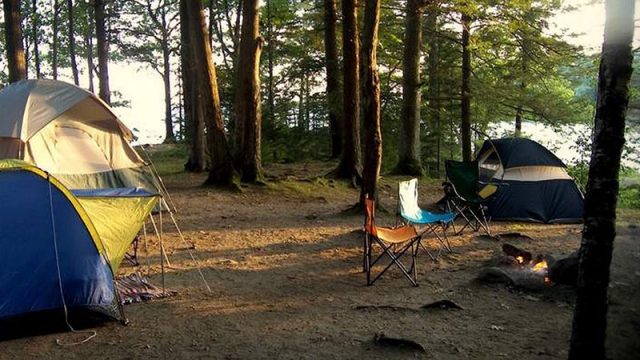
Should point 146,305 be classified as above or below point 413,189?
below

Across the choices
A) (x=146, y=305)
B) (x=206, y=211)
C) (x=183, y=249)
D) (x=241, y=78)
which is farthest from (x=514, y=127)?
(x=146, y=305)

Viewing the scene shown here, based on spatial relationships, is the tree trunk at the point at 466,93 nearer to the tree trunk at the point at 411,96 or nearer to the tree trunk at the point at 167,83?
the tree trunk at the point at 411,96

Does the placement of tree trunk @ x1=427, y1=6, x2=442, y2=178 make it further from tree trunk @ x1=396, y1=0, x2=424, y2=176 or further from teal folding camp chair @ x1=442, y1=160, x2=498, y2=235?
teal folding camp chair @ x1=442, y1=160, x2=498, y2=235

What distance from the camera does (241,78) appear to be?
35.9 feet

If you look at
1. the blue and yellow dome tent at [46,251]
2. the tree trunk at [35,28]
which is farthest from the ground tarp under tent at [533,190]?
the tree trunk at [35,28]

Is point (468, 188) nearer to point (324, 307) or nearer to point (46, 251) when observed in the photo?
point (324, 307)

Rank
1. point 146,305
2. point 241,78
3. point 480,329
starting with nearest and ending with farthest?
point 480,329
point 146,305
point 241,78

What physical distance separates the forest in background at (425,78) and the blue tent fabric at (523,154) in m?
3.52

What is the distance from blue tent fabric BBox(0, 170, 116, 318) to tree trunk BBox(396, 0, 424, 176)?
415 inches

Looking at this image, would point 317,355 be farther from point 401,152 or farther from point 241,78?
point 401,152

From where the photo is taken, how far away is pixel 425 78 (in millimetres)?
17734

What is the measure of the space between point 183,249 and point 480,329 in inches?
152

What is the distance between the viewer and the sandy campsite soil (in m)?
3.99

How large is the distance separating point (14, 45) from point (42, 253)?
9258mm
